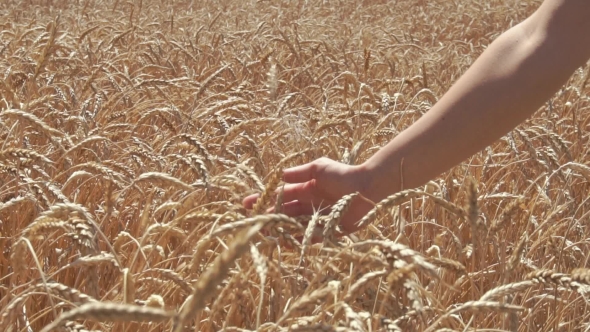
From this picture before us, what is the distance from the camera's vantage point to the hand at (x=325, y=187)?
1424mm

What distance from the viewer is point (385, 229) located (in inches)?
70.9

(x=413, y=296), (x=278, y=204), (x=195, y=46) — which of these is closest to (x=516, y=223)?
(x=278, y=204)

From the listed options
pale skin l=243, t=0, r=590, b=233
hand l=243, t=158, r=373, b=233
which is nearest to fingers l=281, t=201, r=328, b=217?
hand l=243, t=158, r=373, b=233

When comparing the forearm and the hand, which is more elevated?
the forearm

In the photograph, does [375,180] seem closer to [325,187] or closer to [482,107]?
[325,187]

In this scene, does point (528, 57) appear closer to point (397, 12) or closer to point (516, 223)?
point (516, 223)

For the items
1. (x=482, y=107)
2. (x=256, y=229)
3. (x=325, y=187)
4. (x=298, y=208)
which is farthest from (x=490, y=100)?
(x=256, y=229)

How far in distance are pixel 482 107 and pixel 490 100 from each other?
2 cm

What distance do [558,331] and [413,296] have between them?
0.66 meters

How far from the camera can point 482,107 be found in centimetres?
134

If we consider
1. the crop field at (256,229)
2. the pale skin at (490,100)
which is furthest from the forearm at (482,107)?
the crop field at (256,229)

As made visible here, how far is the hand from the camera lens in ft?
4.67

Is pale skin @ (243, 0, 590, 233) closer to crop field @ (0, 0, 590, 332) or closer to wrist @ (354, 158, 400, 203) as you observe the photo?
wrist @ (354, 158, 400, 203)

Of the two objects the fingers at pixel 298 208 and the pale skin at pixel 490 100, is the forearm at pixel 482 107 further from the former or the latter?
the fingers at pixel 298 208
